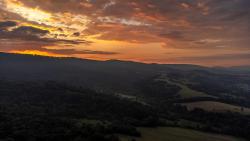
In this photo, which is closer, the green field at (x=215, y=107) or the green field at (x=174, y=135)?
the green field at (x=174, y=135)

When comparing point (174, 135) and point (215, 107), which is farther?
point (215, 107)

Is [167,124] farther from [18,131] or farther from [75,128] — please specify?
[18,131]

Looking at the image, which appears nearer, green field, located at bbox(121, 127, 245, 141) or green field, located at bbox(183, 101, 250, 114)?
green field, located at bbox(121, 127, 245, 141)

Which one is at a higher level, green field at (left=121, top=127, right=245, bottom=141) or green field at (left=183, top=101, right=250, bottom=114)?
green field at (left=183, top=101, right=250, bottom=114)

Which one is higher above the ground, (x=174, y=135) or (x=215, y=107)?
(x=215, y=107)
